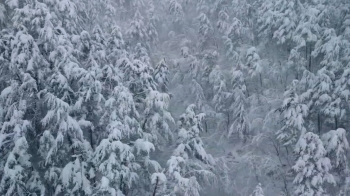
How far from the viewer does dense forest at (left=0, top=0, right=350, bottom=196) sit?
12.1m

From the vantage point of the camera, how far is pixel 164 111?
14.6 m

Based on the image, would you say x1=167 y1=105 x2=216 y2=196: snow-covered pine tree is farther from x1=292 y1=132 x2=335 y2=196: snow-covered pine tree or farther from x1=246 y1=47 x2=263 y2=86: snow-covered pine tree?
x1=246 y1=47 x2=263 y2=86: snow-covered pine tree

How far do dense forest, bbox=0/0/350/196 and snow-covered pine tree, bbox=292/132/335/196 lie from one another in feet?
0.16

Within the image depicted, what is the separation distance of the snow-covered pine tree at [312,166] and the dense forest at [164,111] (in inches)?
1.9

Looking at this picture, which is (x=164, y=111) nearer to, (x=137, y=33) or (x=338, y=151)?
(x=338, y=151)

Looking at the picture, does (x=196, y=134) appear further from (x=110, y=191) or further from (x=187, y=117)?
(x=110, y=191)

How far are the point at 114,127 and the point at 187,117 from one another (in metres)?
3.20

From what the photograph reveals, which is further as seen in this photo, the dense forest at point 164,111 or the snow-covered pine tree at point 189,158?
the snow-covered pine tree at point 189,158

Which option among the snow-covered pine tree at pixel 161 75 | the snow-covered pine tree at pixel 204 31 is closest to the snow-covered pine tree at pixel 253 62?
the snow-covered pine tree at pixel 204 31

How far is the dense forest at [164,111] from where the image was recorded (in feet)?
39.8

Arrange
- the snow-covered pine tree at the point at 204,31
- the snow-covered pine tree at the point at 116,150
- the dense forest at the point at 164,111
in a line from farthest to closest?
the snow-covered pine tree at the point at 204,31
the dense forest at the point at 164,111
the snow-covered pine tree at the point at 116,150

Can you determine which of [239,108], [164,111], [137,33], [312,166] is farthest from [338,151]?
[137,33]

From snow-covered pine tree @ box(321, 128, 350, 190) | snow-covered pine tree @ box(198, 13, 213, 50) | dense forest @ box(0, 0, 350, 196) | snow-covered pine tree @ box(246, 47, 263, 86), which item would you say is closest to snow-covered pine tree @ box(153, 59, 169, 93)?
dense forest @ box(0, 0, 350, 196)

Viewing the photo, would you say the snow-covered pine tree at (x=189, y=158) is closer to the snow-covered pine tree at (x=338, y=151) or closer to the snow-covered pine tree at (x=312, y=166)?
the snow-covered pine tree at (x=312, y=166)
